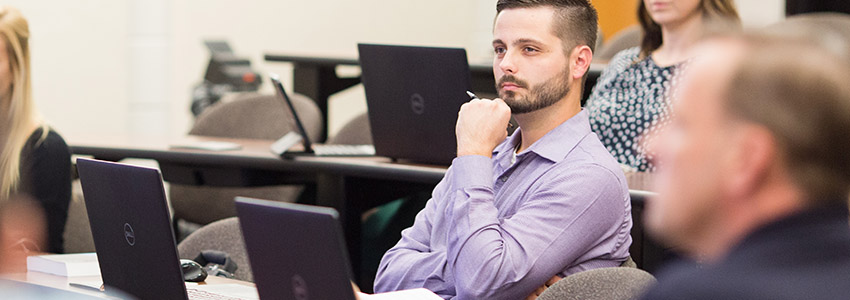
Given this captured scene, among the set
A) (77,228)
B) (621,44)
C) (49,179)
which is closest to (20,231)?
(49,179)

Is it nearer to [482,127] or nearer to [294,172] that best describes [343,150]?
[294,172]

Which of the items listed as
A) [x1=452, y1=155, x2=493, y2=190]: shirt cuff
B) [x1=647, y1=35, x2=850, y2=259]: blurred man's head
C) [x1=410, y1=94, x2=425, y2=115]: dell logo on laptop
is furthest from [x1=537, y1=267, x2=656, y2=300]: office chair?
[x1=410, y1=94, x2=425, y2=115]: dell logo on laptop

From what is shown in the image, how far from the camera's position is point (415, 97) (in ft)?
9.72

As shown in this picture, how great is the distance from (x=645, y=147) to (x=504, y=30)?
3.26ft

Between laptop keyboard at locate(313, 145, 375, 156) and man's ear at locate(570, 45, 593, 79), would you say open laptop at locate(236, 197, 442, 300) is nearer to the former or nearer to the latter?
man's ear at locate(570, 45, 593, 79)

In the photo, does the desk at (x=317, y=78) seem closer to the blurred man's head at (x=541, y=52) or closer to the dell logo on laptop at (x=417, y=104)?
the dell logo on laptop at (x=417, y=104)

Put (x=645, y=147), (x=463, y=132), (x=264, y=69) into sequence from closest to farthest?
(x=463, y=132)
(x=645, y=147)
(x=264, y=69)

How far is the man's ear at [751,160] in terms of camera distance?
3.11 feet

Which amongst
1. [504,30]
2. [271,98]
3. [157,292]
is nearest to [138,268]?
[157,292]

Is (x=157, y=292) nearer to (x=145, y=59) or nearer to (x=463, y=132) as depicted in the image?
(x=463, y=132)

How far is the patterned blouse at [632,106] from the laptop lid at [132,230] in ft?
5.21

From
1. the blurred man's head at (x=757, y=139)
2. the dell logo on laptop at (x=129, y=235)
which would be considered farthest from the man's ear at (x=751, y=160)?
the dell logo on laptop at (x=129, y=235)

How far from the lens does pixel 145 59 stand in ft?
21.6

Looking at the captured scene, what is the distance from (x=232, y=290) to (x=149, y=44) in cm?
479
